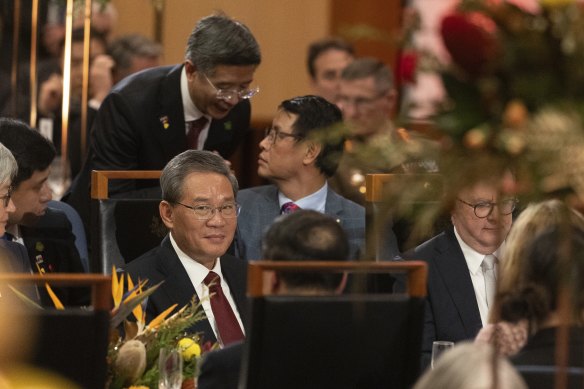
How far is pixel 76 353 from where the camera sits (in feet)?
8.01

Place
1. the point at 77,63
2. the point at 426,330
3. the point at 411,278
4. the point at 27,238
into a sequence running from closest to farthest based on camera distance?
the point at 411,278, the point at 426,330, the point at 27,238, the point at 77,63

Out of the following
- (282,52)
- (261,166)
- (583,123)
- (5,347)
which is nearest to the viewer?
(583,123)

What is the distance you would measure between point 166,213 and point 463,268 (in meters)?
0.91

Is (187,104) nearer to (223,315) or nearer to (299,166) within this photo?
(299,166)

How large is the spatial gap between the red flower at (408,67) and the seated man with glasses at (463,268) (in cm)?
185

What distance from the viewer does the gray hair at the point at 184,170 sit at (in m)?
3.76

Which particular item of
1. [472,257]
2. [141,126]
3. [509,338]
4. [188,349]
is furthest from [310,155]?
[509,338]

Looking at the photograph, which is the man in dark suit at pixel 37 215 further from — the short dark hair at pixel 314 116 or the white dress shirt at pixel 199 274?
the short dark hair at pixel 314 116

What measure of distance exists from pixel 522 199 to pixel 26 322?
107cm

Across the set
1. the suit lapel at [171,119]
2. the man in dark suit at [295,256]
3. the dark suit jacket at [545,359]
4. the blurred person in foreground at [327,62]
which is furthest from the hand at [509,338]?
the blurred person in foreground at [327,62]

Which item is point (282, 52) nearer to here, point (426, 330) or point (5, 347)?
point (426, 330)

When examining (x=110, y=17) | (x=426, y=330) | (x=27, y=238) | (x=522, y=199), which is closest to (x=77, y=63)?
(x=110, y=17)

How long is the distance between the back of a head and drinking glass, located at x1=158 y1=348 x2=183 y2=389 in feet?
3.36

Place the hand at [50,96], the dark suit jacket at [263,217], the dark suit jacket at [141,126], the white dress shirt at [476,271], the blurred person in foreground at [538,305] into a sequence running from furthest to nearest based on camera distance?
the hand at [50,96]
the dark suit jacket at [141,126]
the dark suit jacket at [263,217]
the white dress shirt at [476,271]
the blurred person in foreground at [538,305]
